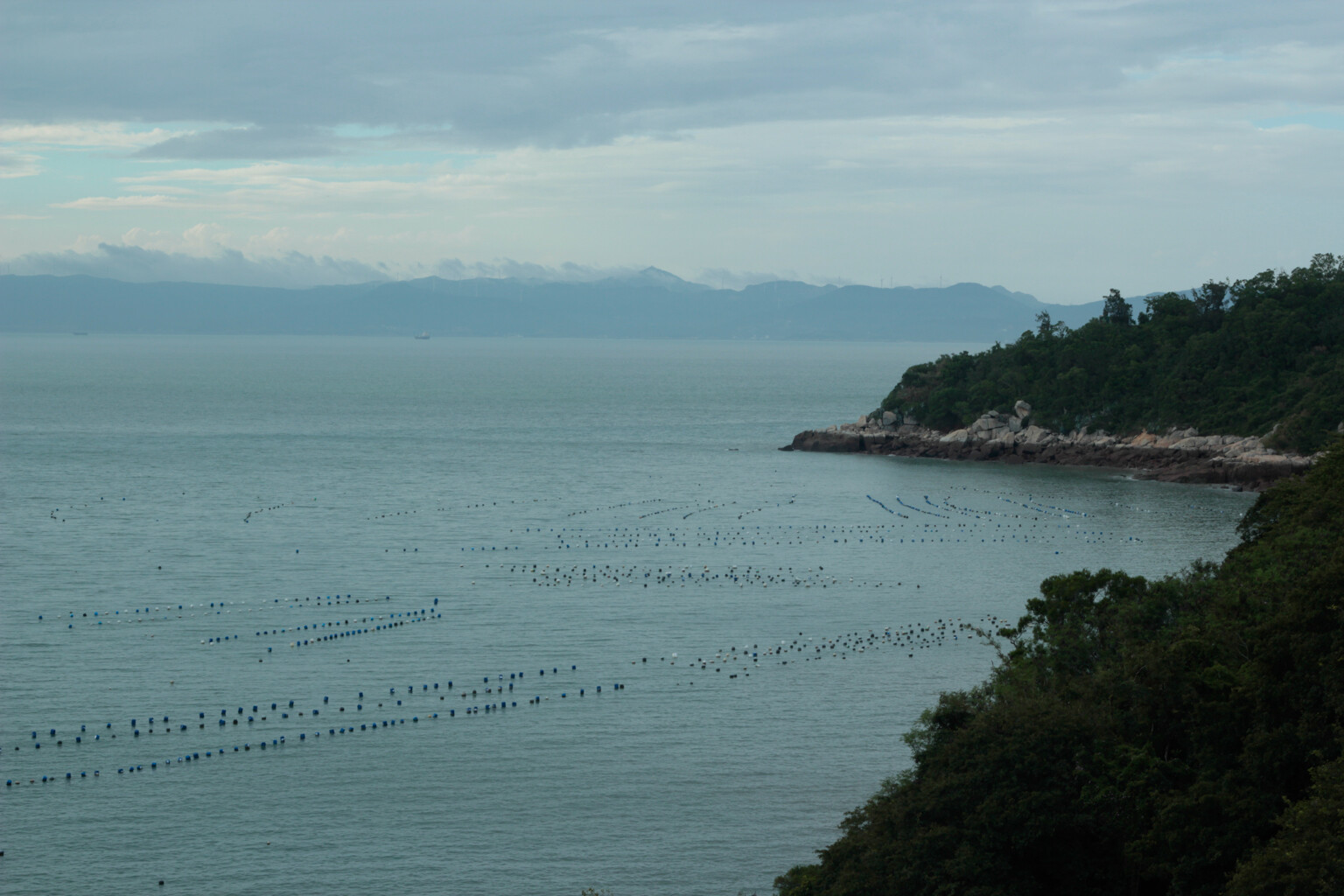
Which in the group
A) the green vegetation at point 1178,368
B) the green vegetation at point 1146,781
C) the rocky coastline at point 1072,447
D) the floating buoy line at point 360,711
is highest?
the green vegetation at point 1178,368

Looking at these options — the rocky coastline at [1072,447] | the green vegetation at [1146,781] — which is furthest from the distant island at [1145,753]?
the rocky coastline at [1072,447]

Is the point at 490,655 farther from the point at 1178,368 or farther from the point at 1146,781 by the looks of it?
the point at 1178,368

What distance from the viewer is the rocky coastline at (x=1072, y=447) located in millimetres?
91312

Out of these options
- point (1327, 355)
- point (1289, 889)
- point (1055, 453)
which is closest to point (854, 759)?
point (1289, 889)

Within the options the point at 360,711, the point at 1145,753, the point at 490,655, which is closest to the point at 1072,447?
the point at 490,655

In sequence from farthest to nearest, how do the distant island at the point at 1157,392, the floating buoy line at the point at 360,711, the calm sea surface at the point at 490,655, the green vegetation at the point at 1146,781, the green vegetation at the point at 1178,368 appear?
the green vegetation at the point at 1178,368
the distant island at the point at 1157,392
the floating buoy line at the point at 360,711
the calm sea surface at the point at 490,655
the green vegetation at the point at 1146,781

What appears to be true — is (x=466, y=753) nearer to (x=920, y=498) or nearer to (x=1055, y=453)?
(x=920, y=498)

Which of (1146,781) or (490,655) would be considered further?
(490,655)

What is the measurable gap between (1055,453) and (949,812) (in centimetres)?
8909

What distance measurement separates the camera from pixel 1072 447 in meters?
108

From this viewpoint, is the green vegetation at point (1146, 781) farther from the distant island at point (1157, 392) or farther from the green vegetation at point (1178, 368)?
the green vegetation at point (1178, 368)

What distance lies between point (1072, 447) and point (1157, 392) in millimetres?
10383

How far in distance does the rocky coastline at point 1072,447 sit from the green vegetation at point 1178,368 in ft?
4.98

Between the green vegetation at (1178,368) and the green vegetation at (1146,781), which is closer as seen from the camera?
the green vegetation at (1146,781)
